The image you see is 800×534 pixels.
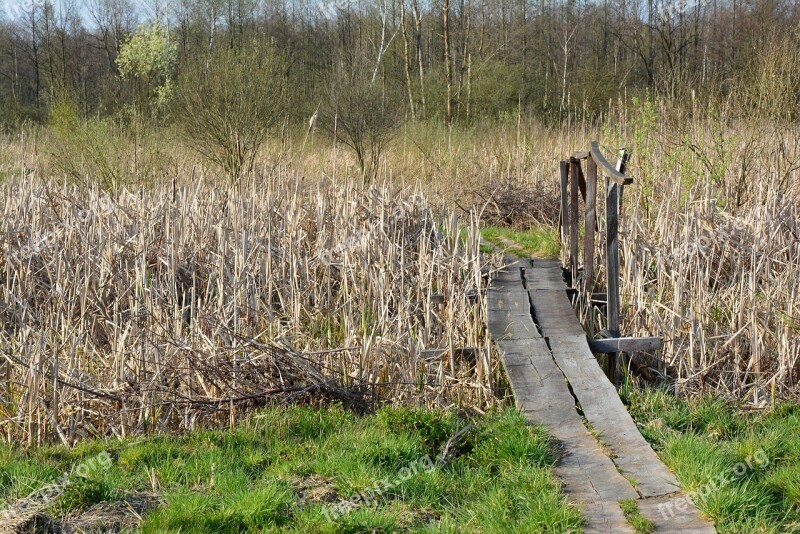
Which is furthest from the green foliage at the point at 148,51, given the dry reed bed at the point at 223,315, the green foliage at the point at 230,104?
the dry reed bed at the point at 223,315

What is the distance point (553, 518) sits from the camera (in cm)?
340

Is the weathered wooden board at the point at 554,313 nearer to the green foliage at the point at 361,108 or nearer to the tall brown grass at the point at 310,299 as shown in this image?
the tall brown grass at the point at 310,299

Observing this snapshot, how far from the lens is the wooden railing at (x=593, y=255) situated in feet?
18.0

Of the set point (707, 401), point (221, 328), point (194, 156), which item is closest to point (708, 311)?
point (707, 401)

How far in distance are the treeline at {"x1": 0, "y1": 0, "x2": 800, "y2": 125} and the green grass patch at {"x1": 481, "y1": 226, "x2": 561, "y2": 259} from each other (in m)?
2.38

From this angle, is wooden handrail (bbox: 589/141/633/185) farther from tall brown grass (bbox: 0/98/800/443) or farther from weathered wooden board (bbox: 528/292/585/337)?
weathered wooden board (bbox: 528/292/585/337)

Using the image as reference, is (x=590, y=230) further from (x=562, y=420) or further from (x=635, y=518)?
(x=635, y=518)

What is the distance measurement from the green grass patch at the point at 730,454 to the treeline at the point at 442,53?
15.6 ft

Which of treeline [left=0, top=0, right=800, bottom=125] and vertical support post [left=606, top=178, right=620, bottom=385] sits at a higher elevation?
treeline [left=0, top=0, right=800, bottom=125]

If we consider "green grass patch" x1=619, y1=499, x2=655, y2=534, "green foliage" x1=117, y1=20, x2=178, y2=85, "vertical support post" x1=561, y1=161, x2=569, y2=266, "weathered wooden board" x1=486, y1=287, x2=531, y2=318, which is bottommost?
"green grass patch" x1=619, y1=499, x2=655, y2=534

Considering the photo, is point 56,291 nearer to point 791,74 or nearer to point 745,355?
point 745,355

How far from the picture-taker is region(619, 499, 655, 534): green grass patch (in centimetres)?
330

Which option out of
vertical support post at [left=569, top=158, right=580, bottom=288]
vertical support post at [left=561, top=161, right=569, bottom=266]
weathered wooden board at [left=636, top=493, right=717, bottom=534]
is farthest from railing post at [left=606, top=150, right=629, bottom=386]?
weathered wooden board at [left=636, top=493, right=717, bottom=534]

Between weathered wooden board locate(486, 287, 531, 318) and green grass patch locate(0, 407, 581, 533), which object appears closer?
green grass patch locate(0, 407, 581, 533)
